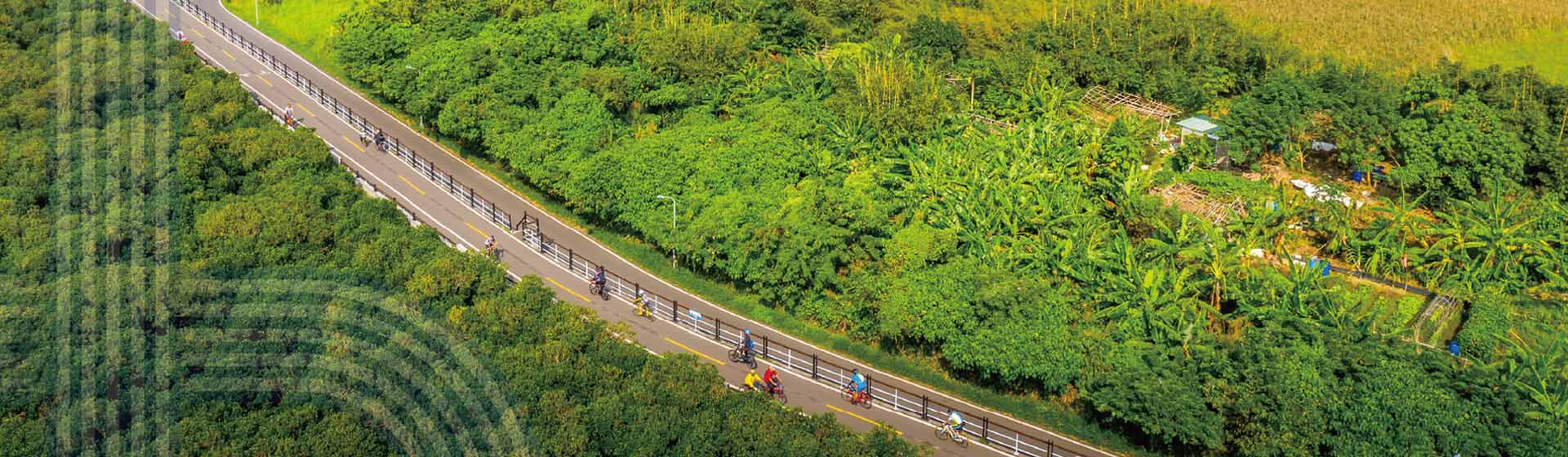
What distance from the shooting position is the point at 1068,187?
68.8 meters

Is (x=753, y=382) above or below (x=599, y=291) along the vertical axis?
above

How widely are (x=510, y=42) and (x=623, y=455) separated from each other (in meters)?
47.0

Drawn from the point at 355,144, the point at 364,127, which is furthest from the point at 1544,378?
the point at 364,127

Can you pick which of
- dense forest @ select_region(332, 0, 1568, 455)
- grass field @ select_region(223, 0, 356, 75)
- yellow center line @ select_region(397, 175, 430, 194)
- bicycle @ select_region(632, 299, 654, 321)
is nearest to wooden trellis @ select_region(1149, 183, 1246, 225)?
dense forest @ select_region(332, 0, 1568, 455)

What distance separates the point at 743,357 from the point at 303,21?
64.7 metres

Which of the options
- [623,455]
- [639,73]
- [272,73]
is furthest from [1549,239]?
[272,73]

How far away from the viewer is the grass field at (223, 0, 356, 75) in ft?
340

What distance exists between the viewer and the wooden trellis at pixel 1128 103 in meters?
81.5

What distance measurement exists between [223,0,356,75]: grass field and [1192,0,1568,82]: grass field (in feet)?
213

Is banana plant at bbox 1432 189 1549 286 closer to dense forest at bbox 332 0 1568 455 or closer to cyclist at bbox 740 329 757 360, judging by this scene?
dense forest at bbox 332 0 1568 455

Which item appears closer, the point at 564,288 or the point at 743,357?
the point at 743,357

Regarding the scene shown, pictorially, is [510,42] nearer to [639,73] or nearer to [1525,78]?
[639,73]

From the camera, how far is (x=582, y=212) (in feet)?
252

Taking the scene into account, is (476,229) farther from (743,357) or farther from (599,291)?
(743,357)
